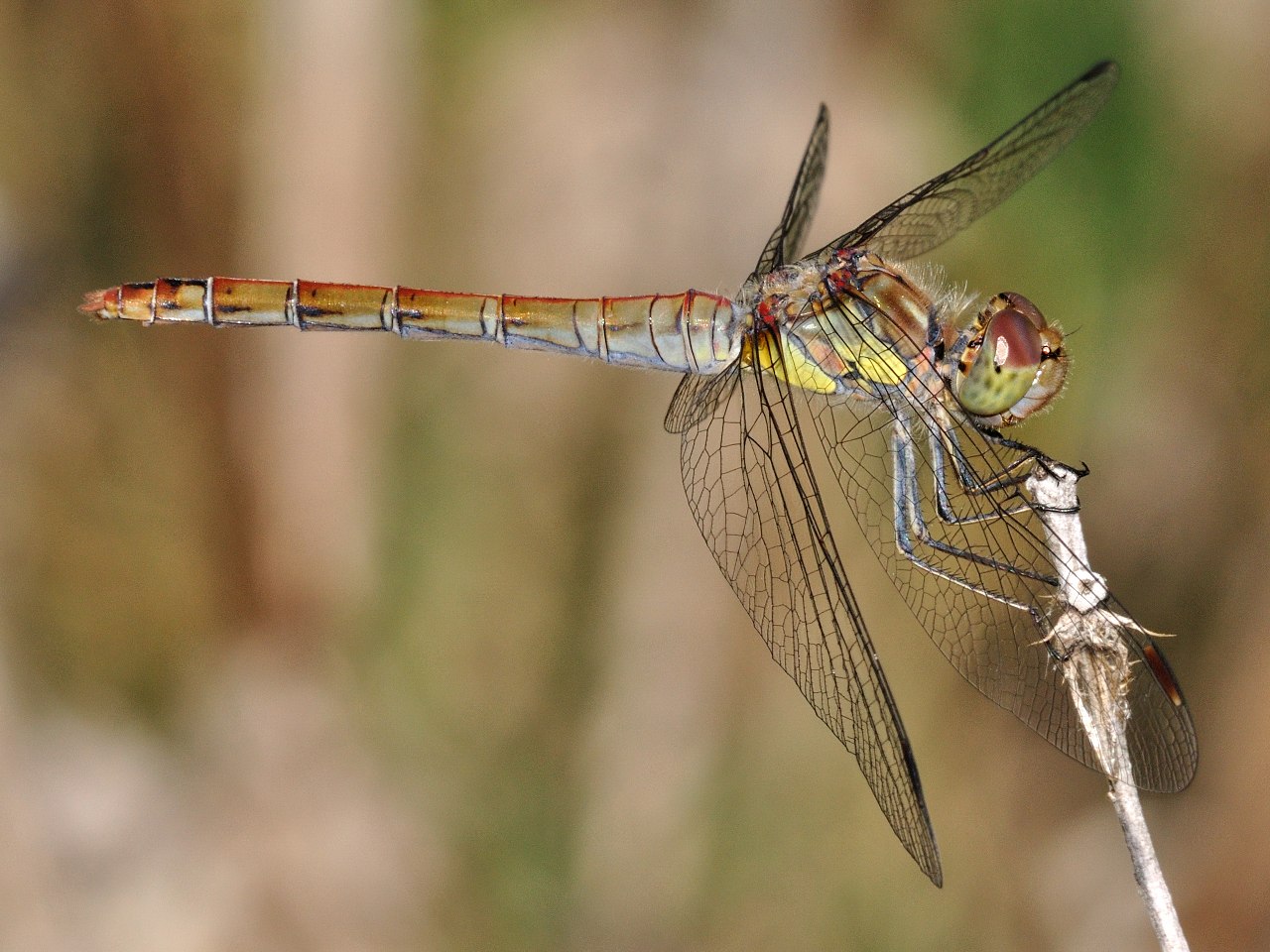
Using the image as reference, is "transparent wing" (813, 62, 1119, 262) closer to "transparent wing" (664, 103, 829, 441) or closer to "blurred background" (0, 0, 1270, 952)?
"transparent wing" (664, 103, 829, 441)

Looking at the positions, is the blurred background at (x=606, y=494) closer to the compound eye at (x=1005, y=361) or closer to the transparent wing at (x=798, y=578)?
the transparent wing at (x=798, y=578)

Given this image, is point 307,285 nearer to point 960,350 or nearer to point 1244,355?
point 960,350

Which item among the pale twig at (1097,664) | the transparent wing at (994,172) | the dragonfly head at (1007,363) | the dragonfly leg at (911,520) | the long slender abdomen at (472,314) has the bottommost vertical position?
the pale twig at (1097,664)

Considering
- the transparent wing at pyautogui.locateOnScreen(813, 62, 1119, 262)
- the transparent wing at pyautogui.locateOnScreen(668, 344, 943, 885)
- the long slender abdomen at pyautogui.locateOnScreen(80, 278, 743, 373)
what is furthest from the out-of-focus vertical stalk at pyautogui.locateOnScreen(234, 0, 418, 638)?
the transparent wing at pyautogui.locateOnScreen(813, 62, 1119, 262)

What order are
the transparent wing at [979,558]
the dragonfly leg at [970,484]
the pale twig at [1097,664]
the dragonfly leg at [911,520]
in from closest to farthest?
the pale twig at [1097,664]
the transparent wing at [979,558]
the dragonfly leg at [970,484]
the dragonfly leg at [911,520]

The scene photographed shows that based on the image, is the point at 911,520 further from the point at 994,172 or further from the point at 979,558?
the point at 994,172

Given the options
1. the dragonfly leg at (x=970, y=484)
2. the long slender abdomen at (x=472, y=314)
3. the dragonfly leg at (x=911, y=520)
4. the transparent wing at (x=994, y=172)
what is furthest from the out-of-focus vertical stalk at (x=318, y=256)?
the dragonfly leg at (x=970, y=484)

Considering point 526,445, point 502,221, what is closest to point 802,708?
point 526,445
